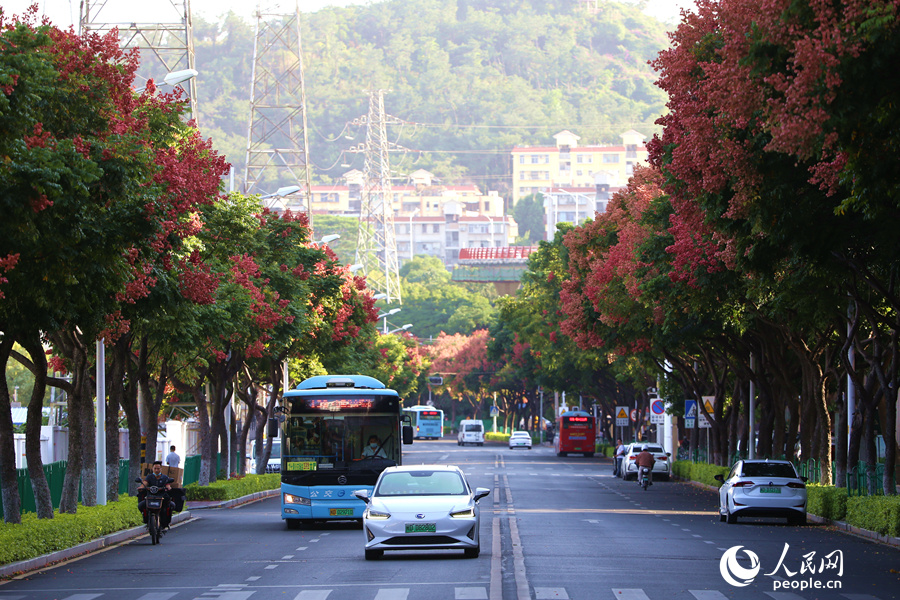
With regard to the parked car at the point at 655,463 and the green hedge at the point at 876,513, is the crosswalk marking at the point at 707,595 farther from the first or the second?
the parked car at the point at 655,463

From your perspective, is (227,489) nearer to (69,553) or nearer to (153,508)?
(153,508)

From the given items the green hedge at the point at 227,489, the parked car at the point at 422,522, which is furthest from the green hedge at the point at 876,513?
the green hedge at the point at 227,489

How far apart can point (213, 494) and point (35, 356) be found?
1491 cm

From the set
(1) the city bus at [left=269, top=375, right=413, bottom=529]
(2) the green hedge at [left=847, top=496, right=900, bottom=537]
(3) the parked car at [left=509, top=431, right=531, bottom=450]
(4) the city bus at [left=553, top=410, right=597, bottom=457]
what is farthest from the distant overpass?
(2) the green hedge at [left=847, top=496, right=900, bottom=537]

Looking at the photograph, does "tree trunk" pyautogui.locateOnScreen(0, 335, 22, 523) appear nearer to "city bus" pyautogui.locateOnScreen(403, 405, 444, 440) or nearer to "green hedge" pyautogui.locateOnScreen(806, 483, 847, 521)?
"green hedge" pyautogui.locateOnScreen(806, 483, 847, 521)

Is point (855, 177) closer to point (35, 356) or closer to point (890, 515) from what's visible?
point (890, 515)

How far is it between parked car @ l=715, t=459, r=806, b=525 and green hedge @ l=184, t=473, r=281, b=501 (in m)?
14.3

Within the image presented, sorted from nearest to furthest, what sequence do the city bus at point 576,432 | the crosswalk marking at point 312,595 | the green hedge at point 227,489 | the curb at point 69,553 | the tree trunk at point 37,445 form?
the crosswalk marking at point 312,595 < the curb at point 69,553 < the tree trunk at point 37,445 < the green hedge at point 227,489 < the city bus at point 576,432

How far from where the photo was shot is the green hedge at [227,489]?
119ft

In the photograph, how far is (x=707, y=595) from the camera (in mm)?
14445

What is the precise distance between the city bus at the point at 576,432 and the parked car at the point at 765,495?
54.0 metres

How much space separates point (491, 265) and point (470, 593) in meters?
130

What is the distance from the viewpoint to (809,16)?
12.9 meters

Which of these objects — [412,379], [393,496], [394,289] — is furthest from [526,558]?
[394,289]
